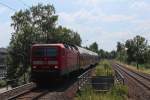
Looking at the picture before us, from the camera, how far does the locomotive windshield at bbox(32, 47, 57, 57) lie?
31.9m

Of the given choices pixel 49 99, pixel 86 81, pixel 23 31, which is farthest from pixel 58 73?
pixel 23 31

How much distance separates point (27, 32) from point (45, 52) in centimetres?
5419

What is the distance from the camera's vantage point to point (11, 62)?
302 ft

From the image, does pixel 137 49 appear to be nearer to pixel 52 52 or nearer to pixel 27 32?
pixel 27 32

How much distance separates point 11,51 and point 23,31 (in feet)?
19.8

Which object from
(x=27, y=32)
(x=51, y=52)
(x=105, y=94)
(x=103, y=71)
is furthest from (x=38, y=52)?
(x=27, y=32)

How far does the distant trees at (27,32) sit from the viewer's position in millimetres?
85863

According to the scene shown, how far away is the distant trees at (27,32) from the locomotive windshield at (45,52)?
52.4 m

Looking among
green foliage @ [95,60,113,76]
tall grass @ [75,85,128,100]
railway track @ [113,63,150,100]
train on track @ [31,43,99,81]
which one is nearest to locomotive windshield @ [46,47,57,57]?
train on track @ [31,43,99,81]

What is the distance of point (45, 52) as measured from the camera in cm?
3200

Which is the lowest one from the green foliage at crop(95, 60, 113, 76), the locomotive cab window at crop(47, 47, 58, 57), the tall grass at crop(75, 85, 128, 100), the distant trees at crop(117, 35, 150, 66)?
the tall grass at crop(75, 85, 128, 100)

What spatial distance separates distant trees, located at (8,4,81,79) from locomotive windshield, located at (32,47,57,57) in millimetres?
52394

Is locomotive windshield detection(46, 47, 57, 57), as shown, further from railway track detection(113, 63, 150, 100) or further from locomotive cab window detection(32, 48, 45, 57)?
railway track detection(113, 63, 150, 100)

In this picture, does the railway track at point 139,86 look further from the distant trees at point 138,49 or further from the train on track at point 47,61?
the distant trees at point 138,49
